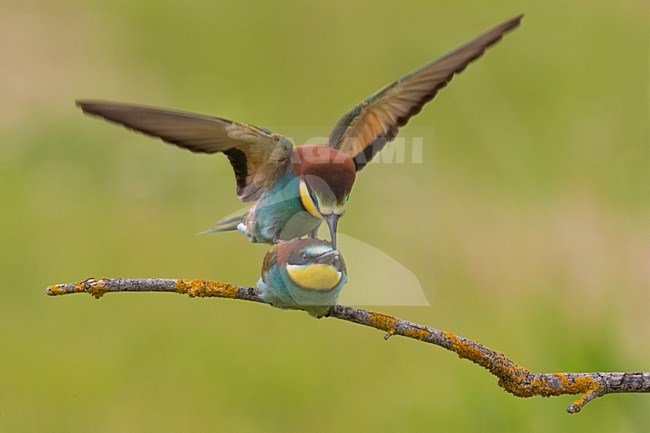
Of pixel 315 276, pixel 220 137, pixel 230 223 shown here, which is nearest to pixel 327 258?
pixel 315 276

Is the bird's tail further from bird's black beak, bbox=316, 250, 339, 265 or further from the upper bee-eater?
bird's black beak, bbox=316, 250, 339, 265

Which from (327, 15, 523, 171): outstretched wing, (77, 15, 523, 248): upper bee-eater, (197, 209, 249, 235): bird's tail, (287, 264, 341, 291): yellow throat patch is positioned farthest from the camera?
(197, 209, 249, 235): bird's tail

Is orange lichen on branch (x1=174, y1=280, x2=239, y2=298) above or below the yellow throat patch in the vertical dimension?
below

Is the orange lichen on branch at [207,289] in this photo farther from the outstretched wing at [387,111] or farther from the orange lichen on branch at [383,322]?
the outstretched wing at [387,111]

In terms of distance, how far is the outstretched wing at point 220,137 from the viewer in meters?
1.01

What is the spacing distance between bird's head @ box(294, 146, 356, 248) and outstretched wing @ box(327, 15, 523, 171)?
0.40ft

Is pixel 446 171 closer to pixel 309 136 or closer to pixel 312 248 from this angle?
pixel 309 136

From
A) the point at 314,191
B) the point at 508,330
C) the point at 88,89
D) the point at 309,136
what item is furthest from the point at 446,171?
the point at 314,191

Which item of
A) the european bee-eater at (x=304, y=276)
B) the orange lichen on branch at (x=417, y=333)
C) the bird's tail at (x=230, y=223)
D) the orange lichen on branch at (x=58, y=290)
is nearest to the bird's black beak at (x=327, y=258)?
the european bee-eater at (x=304, y=276)

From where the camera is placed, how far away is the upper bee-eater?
1.10 meters

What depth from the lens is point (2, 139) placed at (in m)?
3.70

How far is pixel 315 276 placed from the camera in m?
0.98

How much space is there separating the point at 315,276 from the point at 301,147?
1.02 feet

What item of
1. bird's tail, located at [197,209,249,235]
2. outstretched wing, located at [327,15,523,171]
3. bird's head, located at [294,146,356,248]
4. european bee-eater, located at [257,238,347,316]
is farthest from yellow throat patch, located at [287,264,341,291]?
bird's tail, located at [197,209,249,235]
